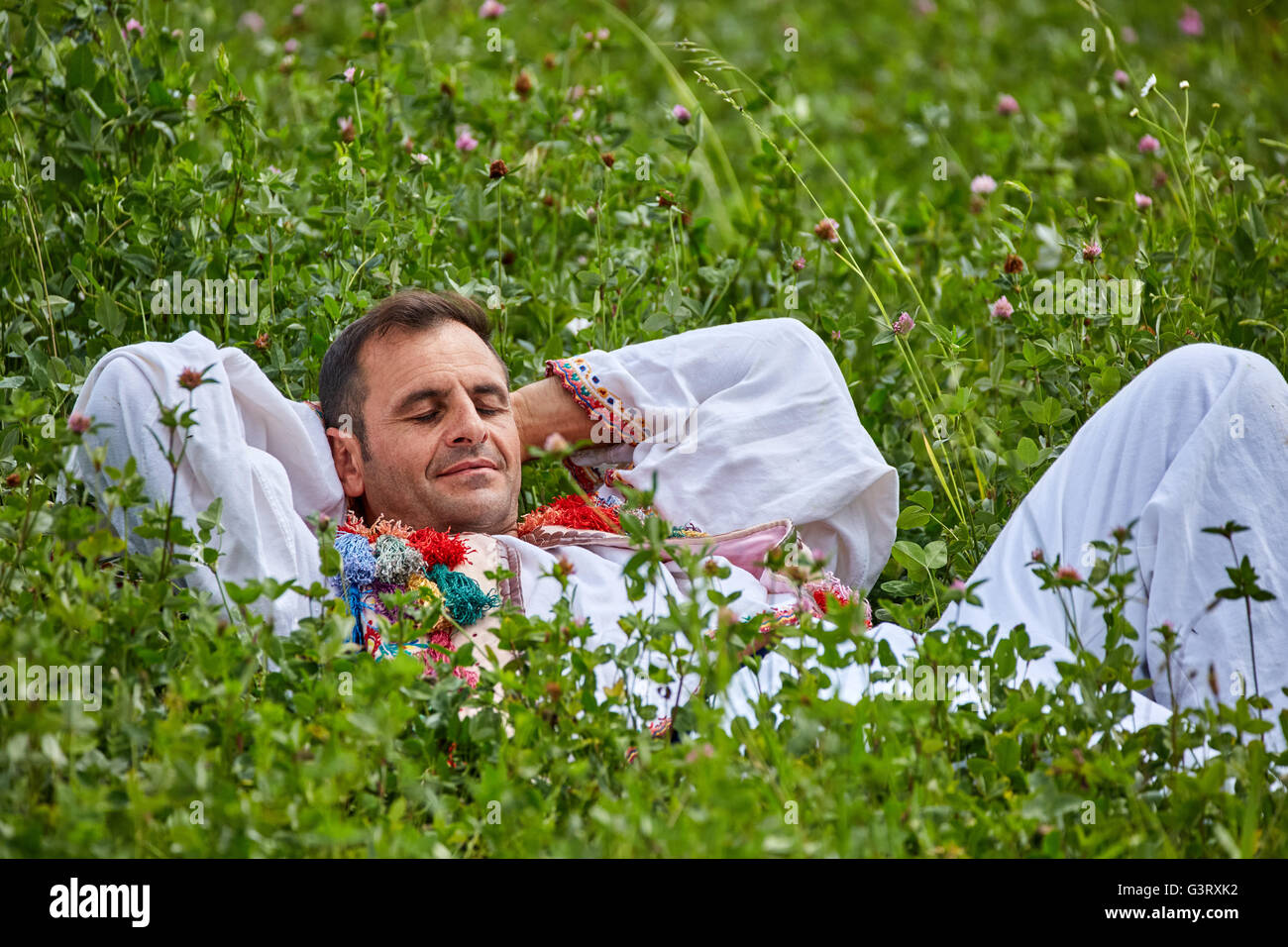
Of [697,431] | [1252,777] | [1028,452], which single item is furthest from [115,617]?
[1028,452]

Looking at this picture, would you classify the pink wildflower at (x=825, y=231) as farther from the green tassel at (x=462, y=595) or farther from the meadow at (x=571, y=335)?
the green tassel at (x=462, y=595)

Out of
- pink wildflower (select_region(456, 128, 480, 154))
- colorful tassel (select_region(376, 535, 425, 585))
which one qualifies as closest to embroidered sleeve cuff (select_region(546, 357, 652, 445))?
colorful tassel (select_region(376, 535, 425, 585))

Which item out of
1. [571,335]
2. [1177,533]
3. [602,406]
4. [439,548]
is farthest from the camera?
[571,335]

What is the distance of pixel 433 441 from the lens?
10.1 feet

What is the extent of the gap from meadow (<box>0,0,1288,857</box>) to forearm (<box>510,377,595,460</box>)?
0.35m

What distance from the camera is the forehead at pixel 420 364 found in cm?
311

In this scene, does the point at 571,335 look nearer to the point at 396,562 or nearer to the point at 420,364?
the point at 420,364

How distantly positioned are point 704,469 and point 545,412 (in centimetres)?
39

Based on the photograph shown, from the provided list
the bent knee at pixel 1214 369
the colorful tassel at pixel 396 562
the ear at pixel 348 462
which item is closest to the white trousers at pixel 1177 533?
the bent knee at pixel 1214 369

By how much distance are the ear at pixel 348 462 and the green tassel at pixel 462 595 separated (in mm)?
359

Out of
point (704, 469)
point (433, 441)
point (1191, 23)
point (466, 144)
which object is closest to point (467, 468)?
point (433, 441)

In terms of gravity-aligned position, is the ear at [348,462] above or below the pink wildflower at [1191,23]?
below
